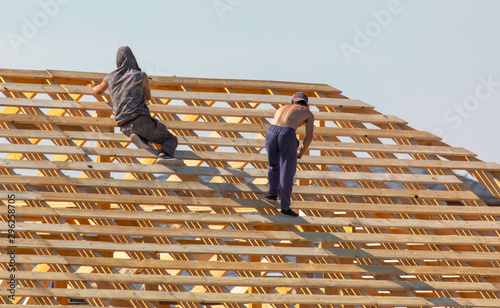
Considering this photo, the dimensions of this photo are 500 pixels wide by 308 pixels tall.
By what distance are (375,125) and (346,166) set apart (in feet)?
2.39

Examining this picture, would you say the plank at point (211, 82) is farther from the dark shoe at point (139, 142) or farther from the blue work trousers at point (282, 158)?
the blue work trousers at point (282, 158)

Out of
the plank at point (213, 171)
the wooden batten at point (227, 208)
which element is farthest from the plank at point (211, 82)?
the plank at point (213, 171)

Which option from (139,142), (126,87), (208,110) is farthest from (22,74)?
(208,110)

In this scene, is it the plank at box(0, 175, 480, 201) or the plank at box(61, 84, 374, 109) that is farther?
the plank at box(61, 84, 374, 109)

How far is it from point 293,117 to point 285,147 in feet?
1.13

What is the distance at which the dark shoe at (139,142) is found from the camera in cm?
752

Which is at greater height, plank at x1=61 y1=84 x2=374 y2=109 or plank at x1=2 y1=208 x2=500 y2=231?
plank at x1=61 y1=84 x2=374 y2=109

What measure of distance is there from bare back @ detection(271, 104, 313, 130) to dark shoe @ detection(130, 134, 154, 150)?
133cm

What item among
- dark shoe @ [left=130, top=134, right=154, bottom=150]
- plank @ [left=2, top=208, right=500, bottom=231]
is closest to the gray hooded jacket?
dark shoe @ [left=130, top=134, right=154, bottom=150]

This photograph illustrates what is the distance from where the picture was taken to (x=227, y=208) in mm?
7793

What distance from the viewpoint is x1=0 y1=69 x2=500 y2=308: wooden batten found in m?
7.27

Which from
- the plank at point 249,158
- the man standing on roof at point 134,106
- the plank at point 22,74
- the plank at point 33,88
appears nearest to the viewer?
the man standing on roof at point 134,106

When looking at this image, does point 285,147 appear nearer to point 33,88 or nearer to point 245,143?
point 245,143

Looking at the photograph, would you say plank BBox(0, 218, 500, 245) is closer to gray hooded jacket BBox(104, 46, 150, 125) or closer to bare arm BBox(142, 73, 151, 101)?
gray hooded jacket BBox(104, 46, 150, 125)
